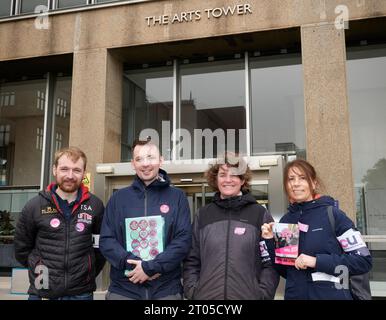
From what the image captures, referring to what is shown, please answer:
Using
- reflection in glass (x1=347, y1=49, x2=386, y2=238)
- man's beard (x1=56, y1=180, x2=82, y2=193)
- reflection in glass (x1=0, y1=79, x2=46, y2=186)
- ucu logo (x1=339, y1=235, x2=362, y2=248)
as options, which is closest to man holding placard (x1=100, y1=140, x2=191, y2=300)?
man's beard (x1=56, y1=180, x2=82, y2=193)

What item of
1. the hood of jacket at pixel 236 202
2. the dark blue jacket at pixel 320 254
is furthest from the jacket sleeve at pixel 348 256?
the hood of jacket at pixel 236 202

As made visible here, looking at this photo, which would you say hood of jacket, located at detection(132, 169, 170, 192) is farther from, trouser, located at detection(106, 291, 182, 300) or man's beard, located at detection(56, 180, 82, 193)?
trouser, located at detection(106, 291, 182, 300)

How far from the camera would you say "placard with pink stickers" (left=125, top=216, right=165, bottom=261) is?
9.72 feet

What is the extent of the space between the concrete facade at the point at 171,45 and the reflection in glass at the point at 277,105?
3.07 ft

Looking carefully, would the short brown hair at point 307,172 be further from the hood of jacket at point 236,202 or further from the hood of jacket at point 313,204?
the hood of jacket at point 236,202

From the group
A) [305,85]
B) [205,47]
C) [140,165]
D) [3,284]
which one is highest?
[205,47]

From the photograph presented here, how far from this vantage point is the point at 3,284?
858cm

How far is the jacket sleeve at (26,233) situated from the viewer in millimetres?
3213

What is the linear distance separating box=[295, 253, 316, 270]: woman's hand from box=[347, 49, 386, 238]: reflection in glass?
5.38 metres

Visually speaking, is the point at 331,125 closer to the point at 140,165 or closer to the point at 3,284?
the point at 140,165

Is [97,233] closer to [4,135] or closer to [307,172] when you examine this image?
[307,172]

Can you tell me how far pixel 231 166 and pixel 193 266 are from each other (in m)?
0.80

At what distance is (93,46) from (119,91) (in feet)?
3.45
